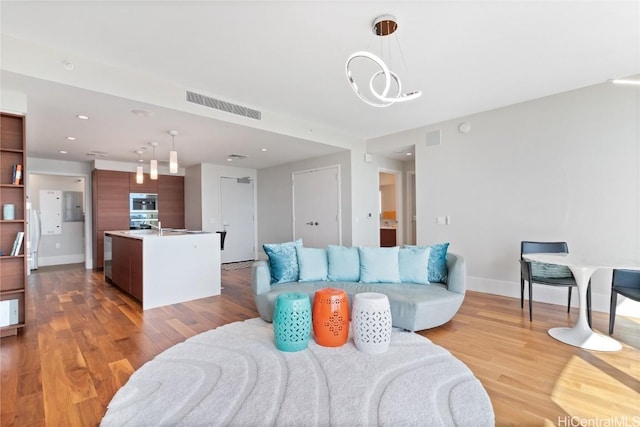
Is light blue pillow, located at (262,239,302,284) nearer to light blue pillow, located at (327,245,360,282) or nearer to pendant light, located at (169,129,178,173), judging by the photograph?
light blue pillow, located at (327,245,360,282)

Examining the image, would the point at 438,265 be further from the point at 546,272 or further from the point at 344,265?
the point at 546,272

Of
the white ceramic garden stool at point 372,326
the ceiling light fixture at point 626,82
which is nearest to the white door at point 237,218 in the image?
the white ceramic garden stool at point 372,326

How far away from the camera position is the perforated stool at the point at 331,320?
2596 mm

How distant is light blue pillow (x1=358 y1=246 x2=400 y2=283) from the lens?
3438 millimetres

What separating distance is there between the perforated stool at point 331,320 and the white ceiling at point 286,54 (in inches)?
89.4

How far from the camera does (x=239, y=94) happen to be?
12.7ft

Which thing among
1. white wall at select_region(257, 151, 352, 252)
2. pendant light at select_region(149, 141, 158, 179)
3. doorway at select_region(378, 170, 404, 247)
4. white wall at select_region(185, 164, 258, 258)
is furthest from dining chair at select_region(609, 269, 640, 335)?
white wall at select_region(185, 164, 258, 258)

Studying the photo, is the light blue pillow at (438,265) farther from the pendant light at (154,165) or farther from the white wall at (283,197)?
the pendant light at (154,165)

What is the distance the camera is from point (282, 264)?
3.53 meters

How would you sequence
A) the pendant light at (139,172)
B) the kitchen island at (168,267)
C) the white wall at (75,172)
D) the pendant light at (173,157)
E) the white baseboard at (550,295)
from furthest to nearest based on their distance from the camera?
the white wall at (75,172)
the pendant light at (139,172)
the pendant light at (173,157)
the kitchen island at (168,267)
the white baseboard at (550,295)

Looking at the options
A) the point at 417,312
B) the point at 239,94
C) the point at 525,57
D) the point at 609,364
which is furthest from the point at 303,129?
the point at 609,364

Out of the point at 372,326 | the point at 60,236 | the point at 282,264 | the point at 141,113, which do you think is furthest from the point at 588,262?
the point at 60,236

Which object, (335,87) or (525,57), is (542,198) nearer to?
(525,57)

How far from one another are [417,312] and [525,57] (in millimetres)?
2712
